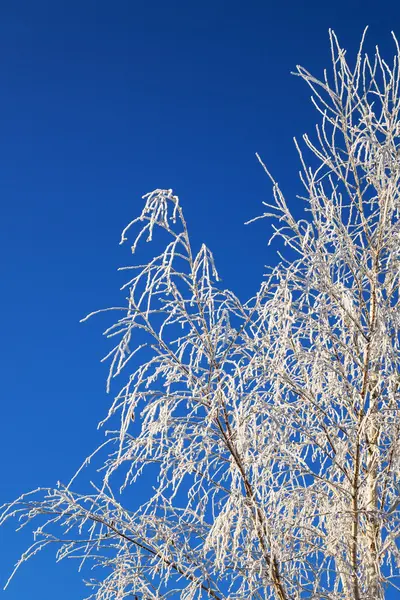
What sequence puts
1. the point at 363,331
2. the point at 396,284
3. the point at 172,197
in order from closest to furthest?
the point at 172,197, the point at 363,331, the point at 396,284

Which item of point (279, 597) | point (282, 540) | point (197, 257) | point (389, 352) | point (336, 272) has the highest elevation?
point (336, 272)

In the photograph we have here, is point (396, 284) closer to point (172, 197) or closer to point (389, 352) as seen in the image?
point (389, 352)

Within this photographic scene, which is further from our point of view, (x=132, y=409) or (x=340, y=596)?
(x=340, y=596)

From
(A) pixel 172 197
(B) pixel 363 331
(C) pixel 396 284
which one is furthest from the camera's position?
(C) pixel 396 284

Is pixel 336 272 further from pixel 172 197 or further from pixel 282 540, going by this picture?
pixel 282 540

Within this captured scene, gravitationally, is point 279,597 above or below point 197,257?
below

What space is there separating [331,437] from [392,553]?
0.78 metres

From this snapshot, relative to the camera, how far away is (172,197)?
132 inches

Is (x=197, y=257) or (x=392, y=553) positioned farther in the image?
(x=392, y=553)

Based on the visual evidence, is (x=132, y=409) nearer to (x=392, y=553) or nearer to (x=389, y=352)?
(x=389, y=352)

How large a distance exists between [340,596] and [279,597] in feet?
1.66

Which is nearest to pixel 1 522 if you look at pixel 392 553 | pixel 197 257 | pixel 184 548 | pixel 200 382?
pixel 184 548

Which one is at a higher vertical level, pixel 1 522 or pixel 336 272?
pixel 336 272

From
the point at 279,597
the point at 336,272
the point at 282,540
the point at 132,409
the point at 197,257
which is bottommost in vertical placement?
the point at 279,597
